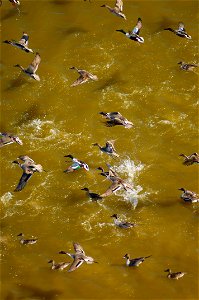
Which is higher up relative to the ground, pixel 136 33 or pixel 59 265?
pixel 136 33

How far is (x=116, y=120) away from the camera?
65.3 feet

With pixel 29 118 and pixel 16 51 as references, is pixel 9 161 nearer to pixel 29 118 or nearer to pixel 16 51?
pixel 29 118

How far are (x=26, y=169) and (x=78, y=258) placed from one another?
3680mm

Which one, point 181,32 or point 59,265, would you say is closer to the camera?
point 59,265

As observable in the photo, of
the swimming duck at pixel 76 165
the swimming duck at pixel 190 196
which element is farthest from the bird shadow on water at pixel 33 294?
the swimming duck at pixel 190 196

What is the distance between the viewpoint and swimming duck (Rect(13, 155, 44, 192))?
61.6 feet

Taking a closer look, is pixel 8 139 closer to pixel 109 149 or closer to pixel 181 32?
pixel 109 149

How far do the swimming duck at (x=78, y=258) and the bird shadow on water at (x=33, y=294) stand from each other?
75 centimetres

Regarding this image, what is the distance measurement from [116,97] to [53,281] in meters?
7.59

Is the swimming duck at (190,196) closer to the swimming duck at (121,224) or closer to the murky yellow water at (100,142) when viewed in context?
the murky yellow water at (100,142)

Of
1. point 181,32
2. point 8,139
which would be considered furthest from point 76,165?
point 181,32

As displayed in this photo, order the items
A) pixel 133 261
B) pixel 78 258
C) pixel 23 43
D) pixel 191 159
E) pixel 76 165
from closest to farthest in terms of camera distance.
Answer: pixel 78 258 → pixel 133 261 → pixel 191 159 → pixel 76 165 → pixel 23 43

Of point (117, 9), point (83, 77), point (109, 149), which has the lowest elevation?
point (109, 149)

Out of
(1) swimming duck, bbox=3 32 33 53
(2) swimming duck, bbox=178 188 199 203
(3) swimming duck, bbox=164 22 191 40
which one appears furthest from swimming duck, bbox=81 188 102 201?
(3) swimming duck, bbox=164 22 191 40
